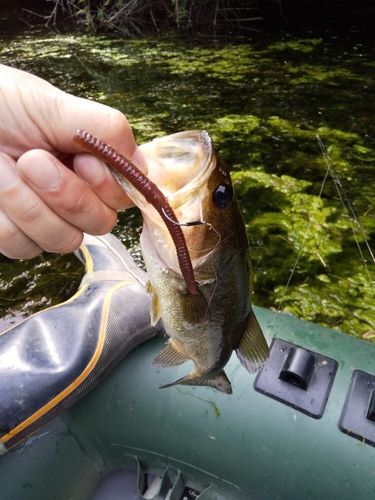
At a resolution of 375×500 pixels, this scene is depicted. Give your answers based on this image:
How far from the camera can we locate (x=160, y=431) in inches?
73.5

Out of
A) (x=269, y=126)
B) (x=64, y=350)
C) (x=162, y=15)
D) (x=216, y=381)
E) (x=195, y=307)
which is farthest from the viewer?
A: (x=162, y=15)

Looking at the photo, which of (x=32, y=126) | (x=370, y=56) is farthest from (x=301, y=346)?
(x=370, y=56)

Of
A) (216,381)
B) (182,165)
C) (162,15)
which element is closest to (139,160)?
(182,165)

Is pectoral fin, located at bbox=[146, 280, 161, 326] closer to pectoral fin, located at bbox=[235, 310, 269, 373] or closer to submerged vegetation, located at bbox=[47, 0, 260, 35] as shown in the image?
pectoral fin, located at bbox=[235, 310, 269, 373]

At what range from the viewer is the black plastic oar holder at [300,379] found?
168 centimetres

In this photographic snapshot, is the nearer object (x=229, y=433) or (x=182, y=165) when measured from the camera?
(x=182, y=165)

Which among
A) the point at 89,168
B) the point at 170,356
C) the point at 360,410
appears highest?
the point at 89,168

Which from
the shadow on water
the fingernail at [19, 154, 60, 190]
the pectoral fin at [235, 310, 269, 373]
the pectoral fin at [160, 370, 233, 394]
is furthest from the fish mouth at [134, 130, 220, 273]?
the shadow on water

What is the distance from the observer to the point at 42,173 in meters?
1.06

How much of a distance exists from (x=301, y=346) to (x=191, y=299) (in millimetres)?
844

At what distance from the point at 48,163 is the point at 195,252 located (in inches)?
18.3

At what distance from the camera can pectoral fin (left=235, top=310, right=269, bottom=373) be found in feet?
4.71

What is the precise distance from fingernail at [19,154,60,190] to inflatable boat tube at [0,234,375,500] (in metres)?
1.05

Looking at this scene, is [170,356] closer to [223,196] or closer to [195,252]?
[195,252]
